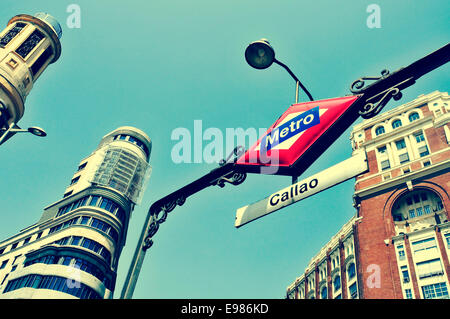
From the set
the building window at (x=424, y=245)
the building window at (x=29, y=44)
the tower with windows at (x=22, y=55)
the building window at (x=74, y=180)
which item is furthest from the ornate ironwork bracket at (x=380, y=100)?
the building window at (x=29, y=44)

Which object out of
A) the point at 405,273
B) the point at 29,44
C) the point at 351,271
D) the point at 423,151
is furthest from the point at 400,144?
the point at 29,44

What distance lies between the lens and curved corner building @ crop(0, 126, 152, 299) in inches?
1526

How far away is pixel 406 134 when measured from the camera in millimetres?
43719

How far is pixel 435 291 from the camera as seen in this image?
32.1 meters

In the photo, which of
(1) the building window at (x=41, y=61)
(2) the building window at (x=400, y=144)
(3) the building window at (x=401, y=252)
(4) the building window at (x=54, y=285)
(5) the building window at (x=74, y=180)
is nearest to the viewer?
(3) the building window at (x=401, y=252)

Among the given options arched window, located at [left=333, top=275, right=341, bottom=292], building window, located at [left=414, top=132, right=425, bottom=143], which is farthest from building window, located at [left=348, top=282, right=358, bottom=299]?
building window, located at [left=414, top=132, right=425, bottom=143]

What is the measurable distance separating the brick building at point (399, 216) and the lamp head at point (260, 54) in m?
31.3

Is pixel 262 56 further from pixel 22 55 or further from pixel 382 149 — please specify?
pixel 22 55

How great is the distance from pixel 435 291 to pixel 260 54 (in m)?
34.8

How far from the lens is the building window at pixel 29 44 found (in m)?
56.1

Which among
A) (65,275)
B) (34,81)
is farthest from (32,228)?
(34,81)

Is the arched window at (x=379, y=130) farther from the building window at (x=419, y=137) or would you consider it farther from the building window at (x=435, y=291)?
the building window at (x=435, y=291)
